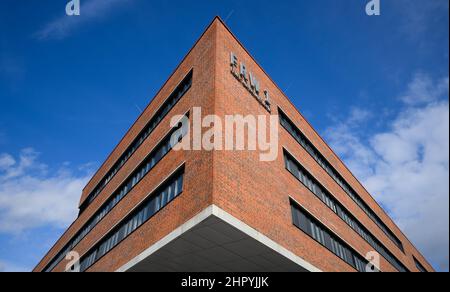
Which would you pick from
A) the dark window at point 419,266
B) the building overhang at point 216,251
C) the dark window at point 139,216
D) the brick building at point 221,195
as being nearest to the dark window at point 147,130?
the brick building at point 221,195

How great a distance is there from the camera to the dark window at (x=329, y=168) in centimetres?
2092

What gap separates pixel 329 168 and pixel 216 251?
16.5m

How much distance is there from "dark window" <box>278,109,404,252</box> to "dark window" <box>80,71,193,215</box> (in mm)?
6273

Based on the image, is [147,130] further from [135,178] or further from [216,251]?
[216,251]

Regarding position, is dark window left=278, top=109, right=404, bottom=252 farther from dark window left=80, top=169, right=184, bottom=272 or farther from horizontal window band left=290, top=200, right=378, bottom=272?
dark window left=80, top=169, right=184, bottom=272

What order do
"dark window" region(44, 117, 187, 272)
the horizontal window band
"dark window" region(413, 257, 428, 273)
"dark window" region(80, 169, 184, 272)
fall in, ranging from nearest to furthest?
1. "dark window" region(80, 169, 184, 272)
2. the horizontal window band
3. "dark window" region(44, 117, 187, 272)
4. "dark window" region(413, 257, 428, 273)

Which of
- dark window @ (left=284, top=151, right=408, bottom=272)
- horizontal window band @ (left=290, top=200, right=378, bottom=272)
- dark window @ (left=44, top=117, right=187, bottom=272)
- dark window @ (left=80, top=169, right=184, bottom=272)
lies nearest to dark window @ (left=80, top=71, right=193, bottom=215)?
dark window @ (left=44, top=117, right=187, bottom=272)

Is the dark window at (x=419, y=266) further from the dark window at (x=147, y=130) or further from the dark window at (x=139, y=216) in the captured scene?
the dark window at (x=139, y=216)

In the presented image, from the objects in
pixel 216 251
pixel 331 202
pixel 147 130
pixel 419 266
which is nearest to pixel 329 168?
pixel 331 202

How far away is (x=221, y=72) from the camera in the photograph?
14.5 meters

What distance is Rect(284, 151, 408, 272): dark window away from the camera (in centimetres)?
1900

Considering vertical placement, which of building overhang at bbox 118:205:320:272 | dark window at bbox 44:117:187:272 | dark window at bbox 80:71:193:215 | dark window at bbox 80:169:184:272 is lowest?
building overhang at bbox 118:205:320:272

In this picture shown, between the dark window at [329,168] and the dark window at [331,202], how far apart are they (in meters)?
2.32
